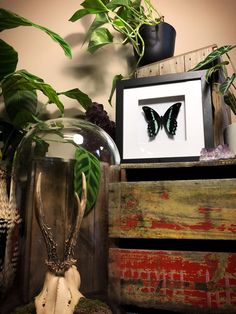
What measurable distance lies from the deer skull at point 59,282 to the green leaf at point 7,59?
0.52m

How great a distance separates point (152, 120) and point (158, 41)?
0.32 m

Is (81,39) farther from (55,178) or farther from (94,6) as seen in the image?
(55,178)

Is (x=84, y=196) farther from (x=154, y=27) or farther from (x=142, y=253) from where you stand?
(x=154, y=27)

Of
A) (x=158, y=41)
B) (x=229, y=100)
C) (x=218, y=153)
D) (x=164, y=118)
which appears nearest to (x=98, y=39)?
(x=158, y=41)

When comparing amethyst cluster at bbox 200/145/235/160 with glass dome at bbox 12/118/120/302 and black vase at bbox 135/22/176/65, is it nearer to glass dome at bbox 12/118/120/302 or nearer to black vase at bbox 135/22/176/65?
glass dome at bbox 12/118/120/302

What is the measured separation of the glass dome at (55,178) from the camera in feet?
2.33

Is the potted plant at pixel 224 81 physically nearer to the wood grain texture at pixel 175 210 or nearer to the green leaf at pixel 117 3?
the wood grain texture at pixel 175 210

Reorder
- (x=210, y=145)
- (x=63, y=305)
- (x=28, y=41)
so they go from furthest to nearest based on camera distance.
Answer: (x=28, y=41), (x=210, y=145), (x=63, y=305)

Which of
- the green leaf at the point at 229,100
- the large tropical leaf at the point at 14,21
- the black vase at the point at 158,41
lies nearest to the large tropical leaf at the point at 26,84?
the large tropical leaf at the point at 14,21

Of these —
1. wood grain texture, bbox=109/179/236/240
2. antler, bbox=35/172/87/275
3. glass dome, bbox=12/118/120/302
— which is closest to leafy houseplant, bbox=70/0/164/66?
glass dome, bbox=12/118/120/302

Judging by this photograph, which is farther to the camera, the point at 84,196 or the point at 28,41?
the point at 28,41

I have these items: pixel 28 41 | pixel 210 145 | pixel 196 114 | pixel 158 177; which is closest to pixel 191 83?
pixel 196 114

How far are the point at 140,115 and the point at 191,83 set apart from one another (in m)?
0.19

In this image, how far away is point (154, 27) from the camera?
3.26 feet
